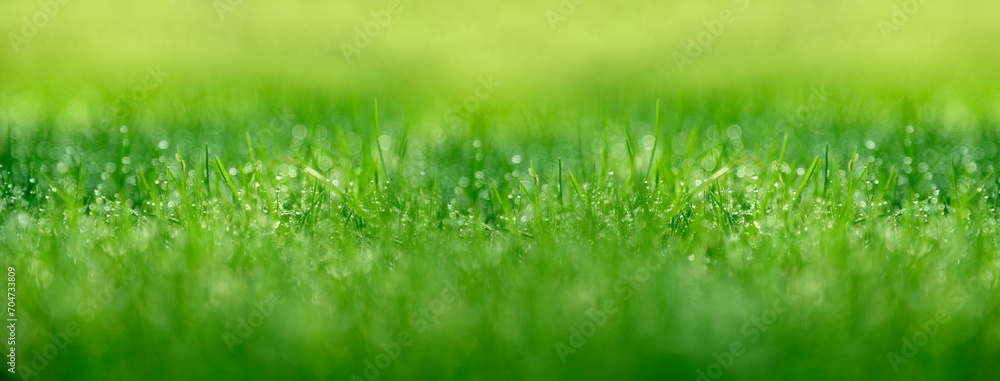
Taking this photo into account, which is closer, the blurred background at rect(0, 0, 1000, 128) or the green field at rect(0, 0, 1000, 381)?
the green field at rect(0, 0, 1000, 381)

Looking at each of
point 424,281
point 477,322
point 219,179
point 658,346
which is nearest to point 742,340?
point 658,346

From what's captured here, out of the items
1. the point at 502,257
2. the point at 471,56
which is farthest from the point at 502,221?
the point at 471,56

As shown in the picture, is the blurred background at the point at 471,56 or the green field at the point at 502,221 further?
the blurred background at the point at 471,56

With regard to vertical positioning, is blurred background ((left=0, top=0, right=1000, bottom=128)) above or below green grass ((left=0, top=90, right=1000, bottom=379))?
above

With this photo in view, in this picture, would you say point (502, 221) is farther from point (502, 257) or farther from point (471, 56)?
point (471, 56)

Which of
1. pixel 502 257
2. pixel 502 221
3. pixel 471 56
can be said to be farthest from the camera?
pixel 471 56

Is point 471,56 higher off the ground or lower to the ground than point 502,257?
higher

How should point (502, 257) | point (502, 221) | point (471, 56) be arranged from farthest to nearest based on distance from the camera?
1. point (471, 56)
2. point (502, 221)
3. point (502, 257)

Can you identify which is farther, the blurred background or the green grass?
the blurred background
